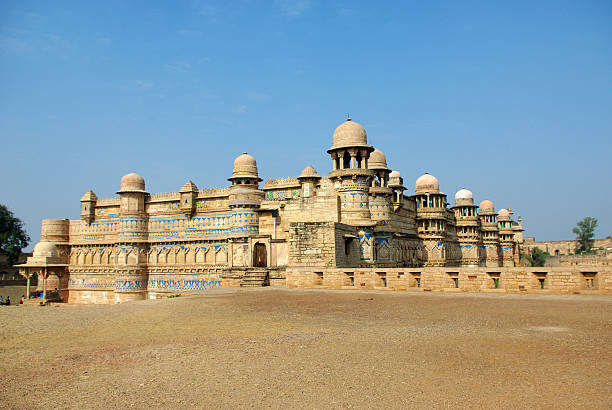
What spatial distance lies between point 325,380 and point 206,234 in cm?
2999

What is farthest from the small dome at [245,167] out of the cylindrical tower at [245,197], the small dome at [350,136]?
the small dome at [350,136]

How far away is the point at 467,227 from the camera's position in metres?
44.7

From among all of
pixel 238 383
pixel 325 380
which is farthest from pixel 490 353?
pixel 238 383

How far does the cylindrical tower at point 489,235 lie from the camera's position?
47531 millimetres

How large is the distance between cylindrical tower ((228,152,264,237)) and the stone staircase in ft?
19.9

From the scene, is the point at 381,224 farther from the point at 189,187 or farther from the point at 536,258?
the point at 536,258

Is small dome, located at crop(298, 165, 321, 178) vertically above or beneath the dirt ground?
above

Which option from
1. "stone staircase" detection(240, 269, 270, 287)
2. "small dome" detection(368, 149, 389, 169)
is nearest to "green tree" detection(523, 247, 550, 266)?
"small dome" detection(368, 149, 389, 169)

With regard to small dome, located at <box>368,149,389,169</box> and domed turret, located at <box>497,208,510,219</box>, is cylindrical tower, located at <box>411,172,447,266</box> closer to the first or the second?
small dome, located at <box>368,149,389,169</box>

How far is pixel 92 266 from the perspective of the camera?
124ft

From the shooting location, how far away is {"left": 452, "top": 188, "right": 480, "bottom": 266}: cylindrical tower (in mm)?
44188

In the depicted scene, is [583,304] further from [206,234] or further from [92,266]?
[92,266]

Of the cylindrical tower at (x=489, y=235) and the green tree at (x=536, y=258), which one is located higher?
the cylindrical tower at (x=489, y=235)

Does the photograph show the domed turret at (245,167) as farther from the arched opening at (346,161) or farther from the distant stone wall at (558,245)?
the distant stone wall at (558,245)
